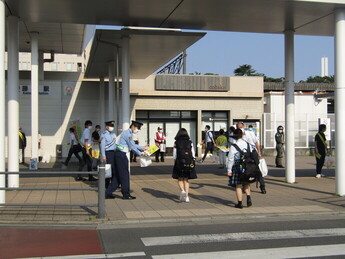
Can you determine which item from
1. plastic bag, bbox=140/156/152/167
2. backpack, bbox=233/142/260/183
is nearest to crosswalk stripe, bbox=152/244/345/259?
backpack, bbox=233/142/260/183

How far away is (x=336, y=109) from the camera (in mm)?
10711

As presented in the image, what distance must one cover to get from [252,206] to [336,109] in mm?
3546

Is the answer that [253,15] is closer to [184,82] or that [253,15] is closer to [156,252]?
[156,252]

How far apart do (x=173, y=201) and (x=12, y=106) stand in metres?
Answer: 4.96

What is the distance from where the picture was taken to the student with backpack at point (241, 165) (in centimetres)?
885

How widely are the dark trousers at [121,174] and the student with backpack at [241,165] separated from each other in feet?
8.37

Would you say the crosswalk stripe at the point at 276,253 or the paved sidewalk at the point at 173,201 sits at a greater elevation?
the paved sidewalk at the point at 173,201

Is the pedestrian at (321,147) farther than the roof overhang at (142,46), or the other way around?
the pedestrian at (321,147)

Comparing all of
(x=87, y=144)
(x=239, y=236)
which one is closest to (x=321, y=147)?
(x=87, y=144)

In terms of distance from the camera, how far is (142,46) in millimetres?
14781

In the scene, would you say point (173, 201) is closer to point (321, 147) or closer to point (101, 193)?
point (101, 193)

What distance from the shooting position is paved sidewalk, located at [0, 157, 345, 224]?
8375 mm

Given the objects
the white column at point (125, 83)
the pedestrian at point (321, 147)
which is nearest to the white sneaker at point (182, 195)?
the white column at point (125, 83)

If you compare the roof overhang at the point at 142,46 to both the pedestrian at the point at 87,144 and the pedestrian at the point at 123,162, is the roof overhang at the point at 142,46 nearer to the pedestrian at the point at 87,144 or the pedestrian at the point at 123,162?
the pedestrian at the point at 87,144
